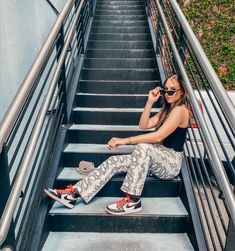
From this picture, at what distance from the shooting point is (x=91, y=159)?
3295 millimetres

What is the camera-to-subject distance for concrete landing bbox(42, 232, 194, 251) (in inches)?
100

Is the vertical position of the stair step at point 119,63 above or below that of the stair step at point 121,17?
below

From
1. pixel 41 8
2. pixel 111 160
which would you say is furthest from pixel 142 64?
pixel 111 160

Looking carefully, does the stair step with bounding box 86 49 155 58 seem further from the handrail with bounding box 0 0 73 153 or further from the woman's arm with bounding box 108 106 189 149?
the woman's arm with bounding box 108 106 189 149

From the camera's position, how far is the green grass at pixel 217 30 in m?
8.60

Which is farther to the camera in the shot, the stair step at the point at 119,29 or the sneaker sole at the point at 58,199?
the stair step at the point at 119,29

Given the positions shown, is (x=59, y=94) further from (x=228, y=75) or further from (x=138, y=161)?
(x=228, y=75)

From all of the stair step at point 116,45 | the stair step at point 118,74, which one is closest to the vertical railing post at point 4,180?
the stair step at point 118,74

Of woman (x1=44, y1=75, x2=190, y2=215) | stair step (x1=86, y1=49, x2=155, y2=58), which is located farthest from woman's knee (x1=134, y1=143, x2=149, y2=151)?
stair step (x1=86, y1=49, x2=155, y2=58)

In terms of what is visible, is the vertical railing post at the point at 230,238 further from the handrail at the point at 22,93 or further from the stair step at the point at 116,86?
the stair step at the point at 116,86

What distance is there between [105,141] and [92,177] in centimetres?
78

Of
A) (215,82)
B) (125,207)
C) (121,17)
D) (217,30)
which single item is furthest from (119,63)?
(217,30)

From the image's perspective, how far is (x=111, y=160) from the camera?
2.92 metres

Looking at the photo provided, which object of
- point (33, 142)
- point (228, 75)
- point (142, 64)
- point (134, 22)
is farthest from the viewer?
point (228, 75)
